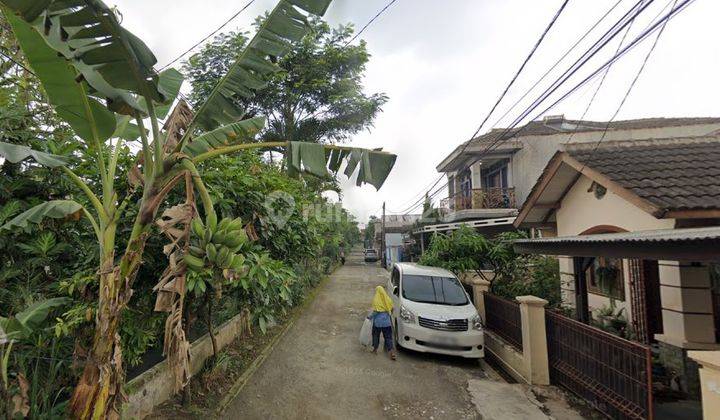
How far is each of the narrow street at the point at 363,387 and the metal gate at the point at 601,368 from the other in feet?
2.49

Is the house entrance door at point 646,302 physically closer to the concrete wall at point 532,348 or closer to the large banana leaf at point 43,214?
the concrete wall at point 532,348

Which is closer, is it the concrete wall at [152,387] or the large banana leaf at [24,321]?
the large banana leaf at [24,321]

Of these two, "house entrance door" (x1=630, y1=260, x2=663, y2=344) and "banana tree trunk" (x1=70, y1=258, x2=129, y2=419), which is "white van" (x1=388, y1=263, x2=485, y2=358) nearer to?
"house entrance door" (x1=630, y1=260, x2=663, y2=344)

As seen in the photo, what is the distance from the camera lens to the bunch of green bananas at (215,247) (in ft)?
8.25

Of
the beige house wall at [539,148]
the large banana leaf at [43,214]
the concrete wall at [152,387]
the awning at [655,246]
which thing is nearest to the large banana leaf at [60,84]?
the large banana leaf at [43,214]

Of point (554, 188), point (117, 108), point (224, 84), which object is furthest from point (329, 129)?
point (117, 108)

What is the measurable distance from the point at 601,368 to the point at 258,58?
5608mm

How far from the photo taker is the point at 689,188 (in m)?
5.58

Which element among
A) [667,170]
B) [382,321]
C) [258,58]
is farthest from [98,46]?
[667,170]

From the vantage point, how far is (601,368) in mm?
4527

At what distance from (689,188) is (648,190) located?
2.02ft

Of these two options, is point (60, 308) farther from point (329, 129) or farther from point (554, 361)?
point (329, 129)

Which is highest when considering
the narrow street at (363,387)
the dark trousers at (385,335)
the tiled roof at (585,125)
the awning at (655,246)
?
the tiled roof at (585,125)

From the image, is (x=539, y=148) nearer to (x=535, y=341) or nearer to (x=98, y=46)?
(x=535, y=341)
